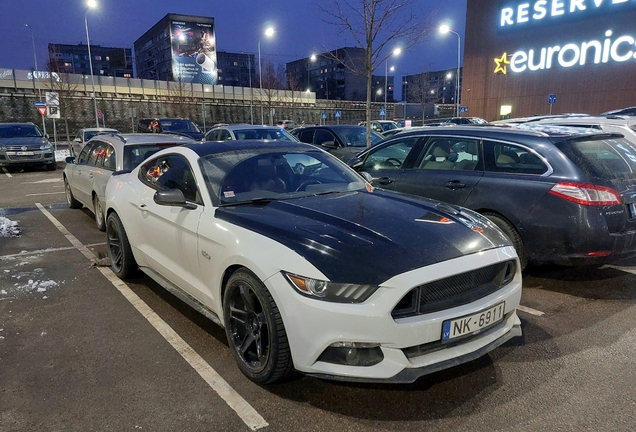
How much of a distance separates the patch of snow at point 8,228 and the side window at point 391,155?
19.0 ft

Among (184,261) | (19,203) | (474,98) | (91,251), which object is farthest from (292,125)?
(184,261)

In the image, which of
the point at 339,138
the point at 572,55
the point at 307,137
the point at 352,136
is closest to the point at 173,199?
the point at 339,138

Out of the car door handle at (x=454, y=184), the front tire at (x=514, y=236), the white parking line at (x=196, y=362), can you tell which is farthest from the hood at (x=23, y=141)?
the front tire at (x=514, y=236)

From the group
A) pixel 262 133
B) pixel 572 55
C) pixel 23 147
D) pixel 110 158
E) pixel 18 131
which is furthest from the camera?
pixel 572 55

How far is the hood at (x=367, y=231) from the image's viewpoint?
2.73 metres

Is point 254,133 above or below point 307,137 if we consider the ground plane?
above

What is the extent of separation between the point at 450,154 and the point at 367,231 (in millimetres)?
3085

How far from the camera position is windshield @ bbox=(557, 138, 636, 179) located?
4.61m

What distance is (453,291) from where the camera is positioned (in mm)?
2885

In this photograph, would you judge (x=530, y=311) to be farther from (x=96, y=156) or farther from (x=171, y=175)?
(x=96, y=156)

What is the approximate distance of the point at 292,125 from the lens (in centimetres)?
4022

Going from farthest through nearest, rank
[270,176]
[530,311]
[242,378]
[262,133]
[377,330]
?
[262,133], [530,311], [270,176], [242,378], [377,330]

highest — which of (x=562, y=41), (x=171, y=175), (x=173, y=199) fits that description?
(x=562, y=41)

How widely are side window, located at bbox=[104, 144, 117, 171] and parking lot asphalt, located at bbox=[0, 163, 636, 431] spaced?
8.70 ft
